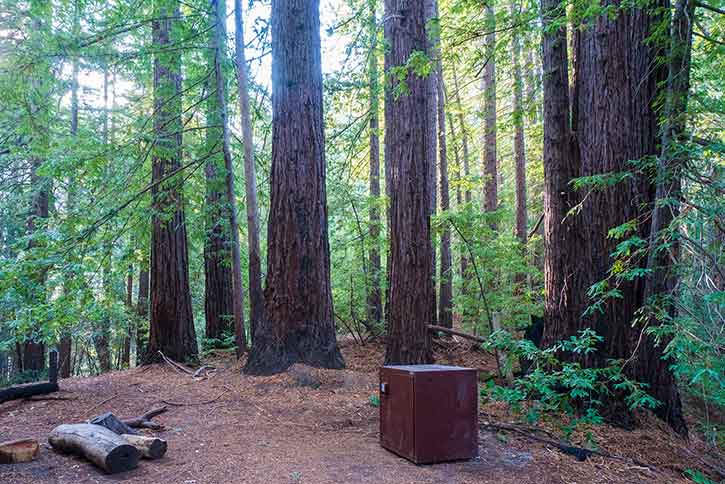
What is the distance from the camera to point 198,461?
4109 mm

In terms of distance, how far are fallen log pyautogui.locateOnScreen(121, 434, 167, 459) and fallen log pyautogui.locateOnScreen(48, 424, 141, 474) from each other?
0.14 m

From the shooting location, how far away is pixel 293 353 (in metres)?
7.38

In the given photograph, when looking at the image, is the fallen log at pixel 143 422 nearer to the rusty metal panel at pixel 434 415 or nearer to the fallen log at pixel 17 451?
the fallen log at pixel 17 451

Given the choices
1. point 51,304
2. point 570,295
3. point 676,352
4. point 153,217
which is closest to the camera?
point 676,352

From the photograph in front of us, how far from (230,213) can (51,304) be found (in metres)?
3.62

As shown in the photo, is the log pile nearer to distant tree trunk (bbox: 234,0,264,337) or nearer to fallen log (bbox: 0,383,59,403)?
fallen log (bbox: 0,383,59,403)

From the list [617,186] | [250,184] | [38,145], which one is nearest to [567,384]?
[617,186]

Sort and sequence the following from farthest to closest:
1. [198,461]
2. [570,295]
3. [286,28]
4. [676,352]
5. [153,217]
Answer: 1. [153,217]
2. [286,28]
3. [570,295]
4. [198,461]
5. [676,352]

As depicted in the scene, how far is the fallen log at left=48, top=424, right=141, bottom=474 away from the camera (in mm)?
3742

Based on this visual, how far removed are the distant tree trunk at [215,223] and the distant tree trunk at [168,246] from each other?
27.4 inches

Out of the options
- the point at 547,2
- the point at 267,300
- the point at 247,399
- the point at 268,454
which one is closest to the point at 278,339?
the point at 267,300

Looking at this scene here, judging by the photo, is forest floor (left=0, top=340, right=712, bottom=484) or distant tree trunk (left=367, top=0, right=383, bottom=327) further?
distant tree trunk (left=367, top=0, right=383, bottom=327)

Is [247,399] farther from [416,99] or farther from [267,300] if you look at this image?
[416,99]

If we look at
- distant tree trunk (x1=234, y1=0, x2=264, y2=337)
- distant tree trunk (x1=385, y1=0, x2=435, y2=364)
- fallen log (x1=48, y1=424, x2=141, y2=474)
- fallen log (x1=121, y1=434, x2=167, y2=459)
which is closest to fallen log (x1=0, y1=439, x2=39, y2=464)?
fallen log (x1=48, y1=424, x2=141, y2=474)
